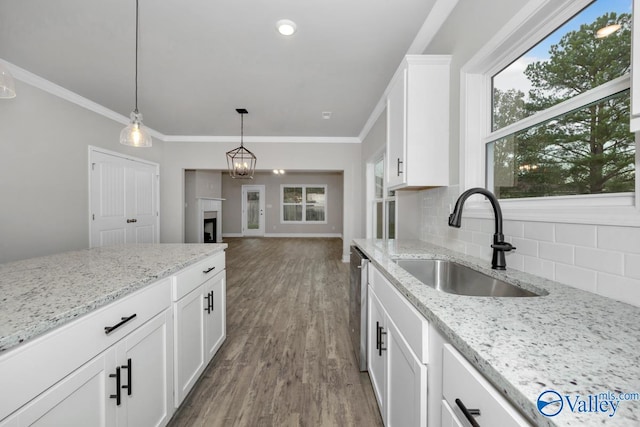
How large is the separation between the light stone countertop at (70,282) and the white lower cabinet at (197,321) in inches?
5.2

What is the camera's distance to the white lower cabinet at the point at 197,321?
1.46 meters

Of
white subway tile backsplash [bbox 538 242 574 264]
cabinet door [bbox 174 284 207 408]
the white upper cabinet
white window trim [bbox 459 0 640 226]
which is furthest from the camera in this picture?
the white upper cabinet

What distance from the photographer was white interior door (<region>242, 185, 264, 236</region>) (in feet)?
33.9

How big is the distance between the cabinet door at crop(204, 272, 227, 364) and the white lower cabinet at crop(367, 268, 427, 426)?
107 cm

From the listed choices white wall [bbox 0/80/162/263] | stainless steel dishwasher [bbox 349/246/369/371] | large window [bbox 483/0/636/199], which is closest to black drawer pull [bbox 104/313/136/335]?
stainless steel dishwasher [bbox 349/246/369/371]

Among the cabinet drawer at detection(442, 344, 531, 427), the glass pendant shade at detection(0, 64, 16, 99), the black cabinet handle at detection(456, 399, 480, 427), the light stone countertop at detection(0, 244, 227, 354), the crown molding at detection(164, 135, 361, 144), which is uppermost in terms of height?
the crown molding at detection(164, 135, 361, 144)

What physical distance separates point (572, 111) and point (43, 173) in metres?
4.77

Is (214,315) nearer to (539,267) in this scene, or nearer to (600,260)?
(539,267)

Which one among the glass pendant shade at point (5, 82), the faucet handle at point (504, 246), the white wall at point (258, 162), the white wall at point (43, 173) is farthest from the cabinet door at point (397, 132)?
the white wall at point (43, 173)

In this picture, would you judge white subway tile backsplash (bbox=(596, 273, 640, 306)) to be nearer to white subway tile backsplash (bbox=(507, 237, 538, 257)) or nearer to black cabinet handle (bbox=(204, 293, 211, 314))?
white subway tile backsplash (bbox=(507, 237, 538, 257))

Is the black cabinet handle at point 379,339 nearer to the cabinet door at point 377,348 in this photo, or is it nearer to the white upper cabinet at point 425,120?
the cabinet door at point 377,348

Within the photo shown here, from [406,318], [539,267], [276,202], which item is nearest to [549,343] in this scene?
[406,318]

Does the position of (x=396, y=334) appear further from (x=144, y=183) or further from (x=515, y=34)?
(x=144, y=183)

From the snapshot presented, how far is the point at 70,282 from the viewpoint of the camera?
110 cm
